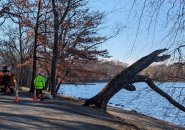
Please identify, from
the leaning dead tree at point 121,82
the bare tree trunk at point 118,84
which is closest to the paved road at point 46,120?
the leaning dead tree at point 121,82

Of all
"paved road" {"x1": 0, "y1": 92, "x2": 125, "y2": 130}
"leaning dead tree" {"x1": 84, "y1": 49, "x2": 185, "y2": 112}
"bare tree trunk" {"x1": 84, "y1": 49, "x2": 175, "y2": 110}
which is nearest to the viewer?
"paved road" {"x1": 0, "y1": 92, "x2": 125, "y2": 130}

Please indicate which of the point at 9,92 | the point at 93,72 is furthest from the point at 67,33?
the point at 9,92

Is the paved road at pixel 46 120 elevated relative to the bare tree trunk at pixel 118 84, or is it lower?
lower

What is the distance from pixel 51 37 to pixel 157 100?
3194 centimetres

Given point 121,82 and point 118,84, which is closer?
point 121,82

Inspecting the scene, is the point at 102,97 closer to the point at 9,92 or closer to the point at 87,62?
the point at 9,92

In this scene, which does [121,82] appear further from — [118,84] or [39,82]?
[39,82]

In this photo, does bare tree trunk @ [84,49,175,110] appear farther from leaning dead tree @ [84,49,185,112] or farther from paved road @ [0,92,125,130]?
paved road @ [0,92,125,130]

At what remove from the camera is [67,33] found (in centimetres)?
4144

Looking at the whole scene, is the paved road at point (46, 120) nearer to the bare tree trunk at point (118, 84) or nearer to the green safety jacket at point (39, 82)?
the bare tree trunk at point (118, 84)

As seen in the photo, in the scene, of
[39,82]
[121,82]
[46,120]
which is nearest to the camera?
[46,120]

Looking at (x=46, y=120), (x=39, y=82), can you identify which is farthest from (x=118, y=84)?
(x=46, y=120)

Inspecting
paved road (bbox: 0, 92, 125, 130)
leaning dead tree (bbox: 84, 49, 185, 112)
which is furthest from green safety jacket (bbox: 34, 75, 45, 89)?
paved road (bbox: 0, 92, 125, 130)

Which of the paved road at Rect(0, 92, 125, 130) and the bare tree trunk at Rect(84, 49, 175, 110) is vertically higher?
the bare tree trunk at Rect(84, 49, 175, 110)
